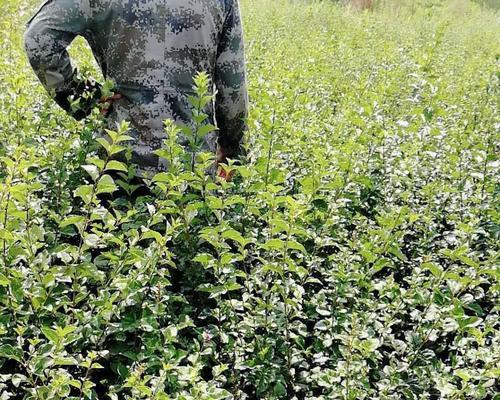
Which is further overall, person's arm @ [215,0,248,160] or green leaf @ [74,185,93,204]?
person's arm @ [215,0,248,160]

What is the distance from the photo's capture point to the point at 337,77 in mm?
6023

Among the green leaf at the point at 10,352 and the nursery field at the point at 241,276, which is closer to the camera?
the green leaf at the point at 10,352

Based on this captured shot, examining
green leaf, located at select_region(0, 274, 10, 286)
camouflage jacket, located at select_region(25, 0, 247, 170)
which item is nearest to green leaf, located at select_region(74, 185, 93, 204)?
green leaf, located at select_region(0, 274, 10, 286)

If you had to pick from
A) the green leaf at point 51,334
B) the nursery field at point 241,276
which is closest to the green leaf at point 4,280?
the nursery field at point 241,276

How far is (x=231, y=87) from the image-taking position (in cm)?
258

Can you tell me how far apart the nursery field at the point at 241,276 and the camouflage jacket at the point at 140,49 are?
154 mm

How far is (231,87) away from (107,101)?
0.54 meters

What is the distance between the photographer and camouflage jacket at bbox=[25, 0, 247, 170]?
7.45 feet

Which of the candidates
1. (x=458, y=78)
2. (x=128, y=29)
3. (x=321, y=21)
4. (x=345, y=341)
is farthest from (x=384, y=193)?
(x=321, y=21)

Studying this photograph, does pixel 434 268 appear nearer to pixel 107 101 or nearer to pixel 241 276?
pixel 241 276

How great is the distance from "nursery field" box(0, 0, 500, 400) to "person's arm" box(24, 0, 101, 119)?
0.30 ft

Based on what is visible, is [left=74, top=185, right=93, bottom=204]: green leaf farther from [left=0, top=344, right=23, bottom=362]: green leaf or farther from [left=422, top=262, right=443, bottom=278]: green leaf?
[left=422, top=262, right=443, bottom=278]: green leaf

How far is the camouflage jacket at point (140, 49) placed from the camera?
227cm

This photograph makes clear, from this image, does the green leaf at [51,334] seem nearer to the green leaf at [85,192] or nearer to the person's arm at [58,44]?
the green leaf at [85,192]
